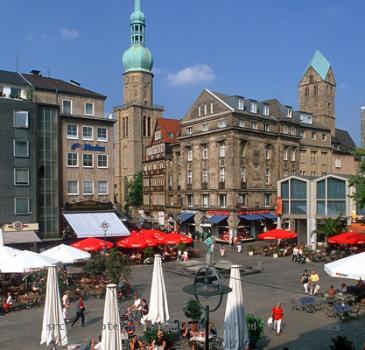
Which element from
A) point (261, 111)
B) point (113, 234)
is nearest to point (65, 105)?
point (113, 234)

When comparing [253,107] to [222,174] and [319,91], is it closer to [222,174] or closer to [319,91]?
[222,174]

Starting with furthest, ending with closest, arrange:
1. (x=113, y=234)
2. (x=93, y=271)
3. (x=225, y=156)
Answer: (x=225, y=156) < (x=113, y=234) < (x=93, y=271)

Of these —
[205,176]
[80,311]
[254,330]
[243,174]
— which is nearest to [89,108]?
[205,176]

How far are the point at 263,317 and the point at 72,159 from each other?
1127 inches

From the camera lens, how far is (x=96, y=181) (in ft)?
151

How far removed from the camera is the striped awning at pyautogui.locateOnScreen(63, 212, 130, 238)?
136ft

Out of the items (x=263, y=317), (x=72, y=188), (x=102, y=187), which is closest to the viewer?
(x=263, y=317)

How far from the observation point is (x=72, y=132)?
44.7m

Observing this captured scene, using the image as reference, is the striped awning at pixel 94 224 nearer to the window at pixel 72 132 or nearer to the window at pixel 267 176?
the window at pixel 72 132

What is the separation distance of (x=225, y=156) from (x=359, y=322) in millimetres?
35664

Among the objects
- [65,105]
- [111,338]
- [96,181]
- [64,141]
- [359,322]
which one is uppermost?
[65,105]

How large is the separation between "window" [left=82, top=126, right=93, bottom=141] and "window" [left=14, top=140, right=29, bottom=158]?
6.71 meters

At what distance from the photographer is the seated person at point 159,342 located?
15.7 m

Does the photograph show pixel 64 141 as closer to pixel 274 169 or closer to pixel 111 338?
pixel 274 169
